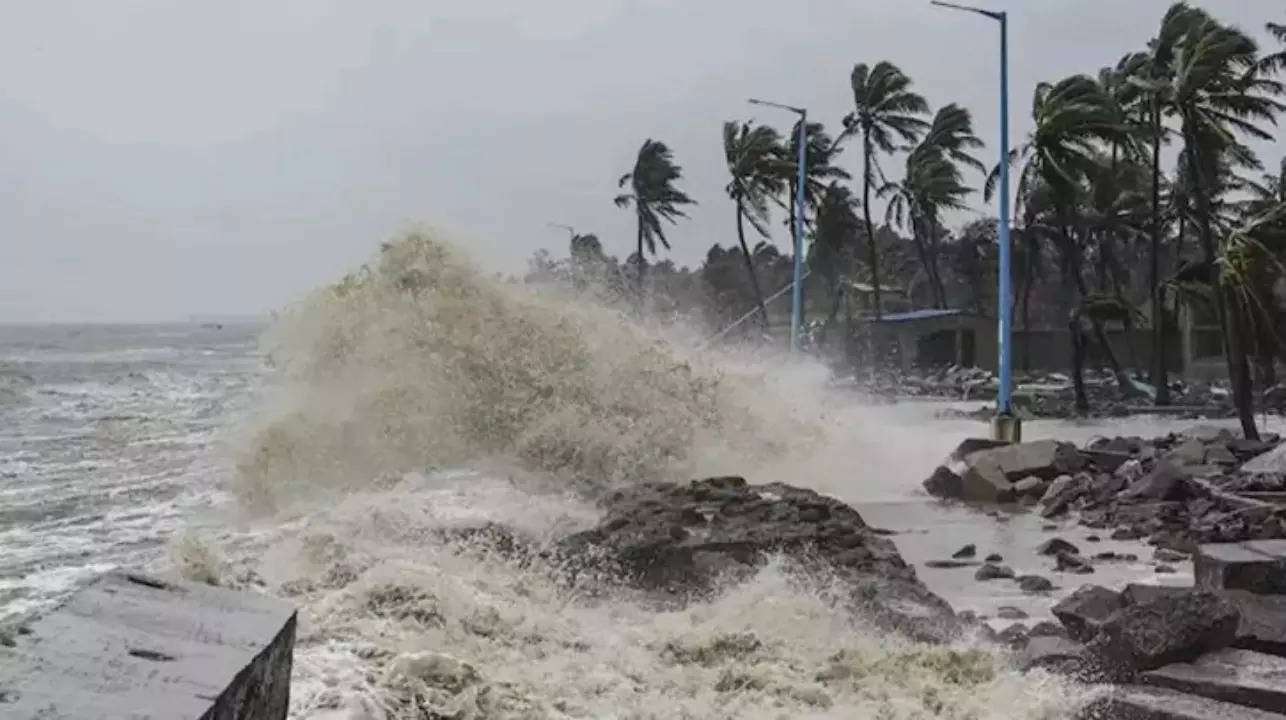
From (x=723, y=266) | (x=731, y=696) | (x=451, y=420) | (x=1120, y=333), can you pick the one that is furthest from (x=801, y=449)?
(x=723, y=266)

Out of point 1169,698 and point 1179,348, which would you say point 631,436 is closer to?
point 1169,698

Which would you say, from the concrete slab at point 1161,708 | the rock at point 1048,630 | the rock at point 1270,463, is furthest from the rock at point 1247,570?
the rock at point 1270,463

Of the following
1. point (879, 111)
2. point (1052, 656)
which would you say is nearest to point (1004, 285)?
point (1052, 656)

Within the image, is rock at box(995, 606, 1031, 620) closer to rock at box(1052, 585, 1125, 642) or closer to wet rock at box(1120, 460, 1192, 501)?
rock at box(1052, 585, 1125, 642)

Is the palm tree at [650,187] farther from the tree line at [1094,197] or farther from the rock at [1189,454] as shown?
the rock at [1189,454]

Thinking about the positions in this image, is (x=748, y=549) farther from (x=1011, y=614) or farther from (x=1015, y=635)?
(x=1015, y=635)

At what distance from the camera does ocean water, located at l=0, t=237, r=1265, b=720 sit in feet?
19.6

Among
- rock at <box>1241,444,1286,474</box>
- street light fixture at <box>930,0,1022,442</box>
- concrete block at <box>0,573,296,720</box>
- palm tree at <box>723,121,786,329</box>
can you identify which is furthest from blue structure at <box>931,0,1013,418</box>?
palm tree at <box>723,121,786,329</box>

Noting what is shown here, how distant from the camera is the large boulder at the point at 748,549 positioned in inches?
312

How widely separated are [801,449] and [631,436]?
306 centimetres

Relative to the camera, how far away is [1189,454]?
48.5 feet

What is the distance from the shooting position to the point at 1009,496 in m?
13.9

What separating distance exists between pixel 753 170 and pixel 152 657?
52.7 meters

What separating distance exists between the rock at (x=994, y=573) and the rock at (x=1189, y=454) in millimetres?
5372
